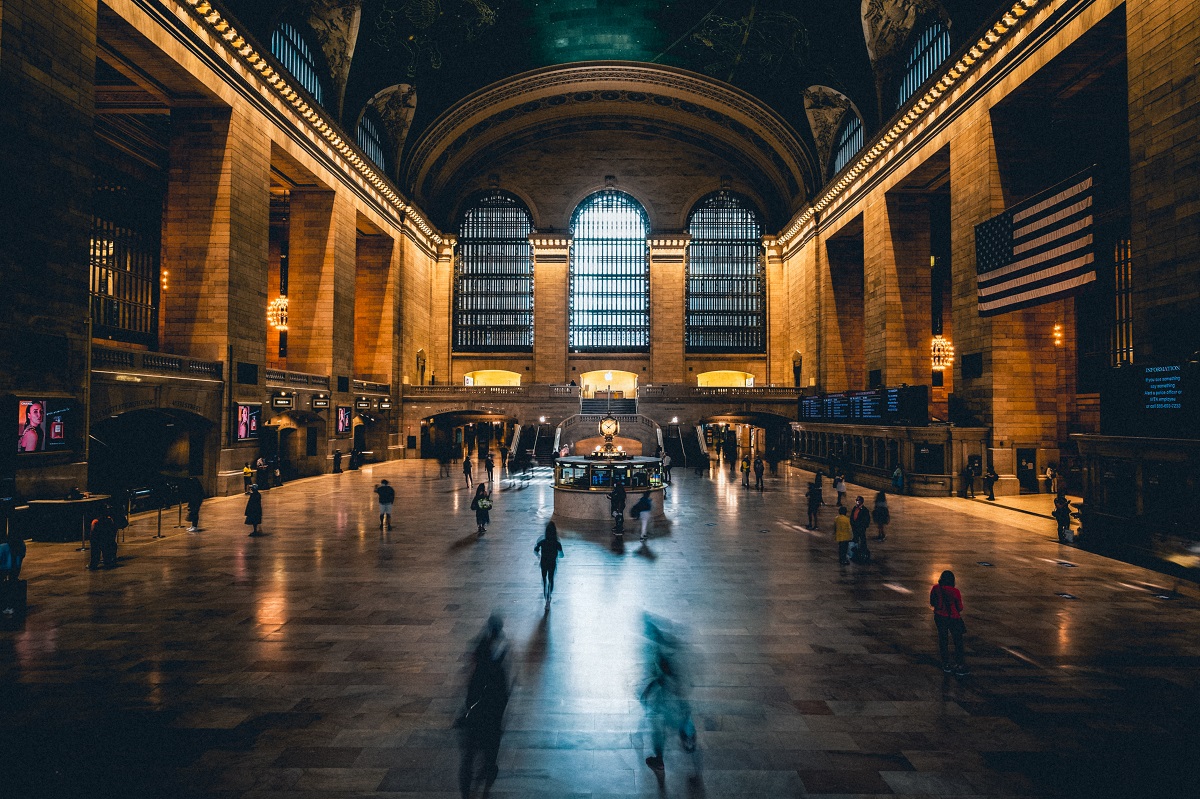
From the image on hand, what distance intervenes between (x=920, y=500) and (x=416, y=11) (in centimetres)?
3033

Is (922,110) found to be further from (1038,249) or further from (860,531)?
(860,531)

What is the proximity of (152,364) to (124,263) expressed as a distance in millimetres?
9814

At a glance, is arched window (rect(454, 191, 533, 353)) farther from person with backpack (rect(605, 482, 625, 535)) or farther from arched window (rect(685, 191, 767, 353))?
person with backpack (rect(605, 482, 625, 535))

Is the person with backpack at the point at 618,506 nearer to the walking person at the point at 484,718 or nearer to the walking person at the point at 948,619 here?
the walking person at the point at 484,718

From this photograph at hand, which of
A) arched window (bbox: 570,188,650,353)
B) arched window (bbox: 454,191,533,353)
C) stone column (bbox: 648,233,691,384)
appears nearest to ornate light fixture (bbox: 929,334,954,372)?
stone column (bbox: 648,233,691,384)

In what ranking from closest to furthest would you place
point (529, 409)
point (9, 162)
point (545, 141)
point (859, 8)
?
1. point (9, 162)
2. point (859, 8)
3. point (529, 409)
4. point (545, 141)

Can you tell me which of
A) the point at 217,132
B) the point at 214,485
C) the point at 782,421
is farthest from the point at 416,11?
the point at 782,421

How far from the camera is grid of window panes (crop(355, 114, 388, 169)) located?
30047mm

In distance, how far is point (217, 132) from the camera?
18.6 metres

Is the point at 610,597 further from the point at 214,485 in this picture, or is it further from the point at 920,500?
the point at 214,485

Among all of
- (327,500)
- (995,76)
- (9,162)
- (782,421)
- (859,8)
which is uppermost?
(859,8)

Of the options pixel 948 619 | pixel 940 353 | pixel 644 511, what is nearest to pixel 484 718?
pixel 948 619

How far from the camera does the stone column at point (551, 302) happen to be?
42.0 metres

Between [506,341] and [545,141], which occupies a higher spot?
[545,141]
